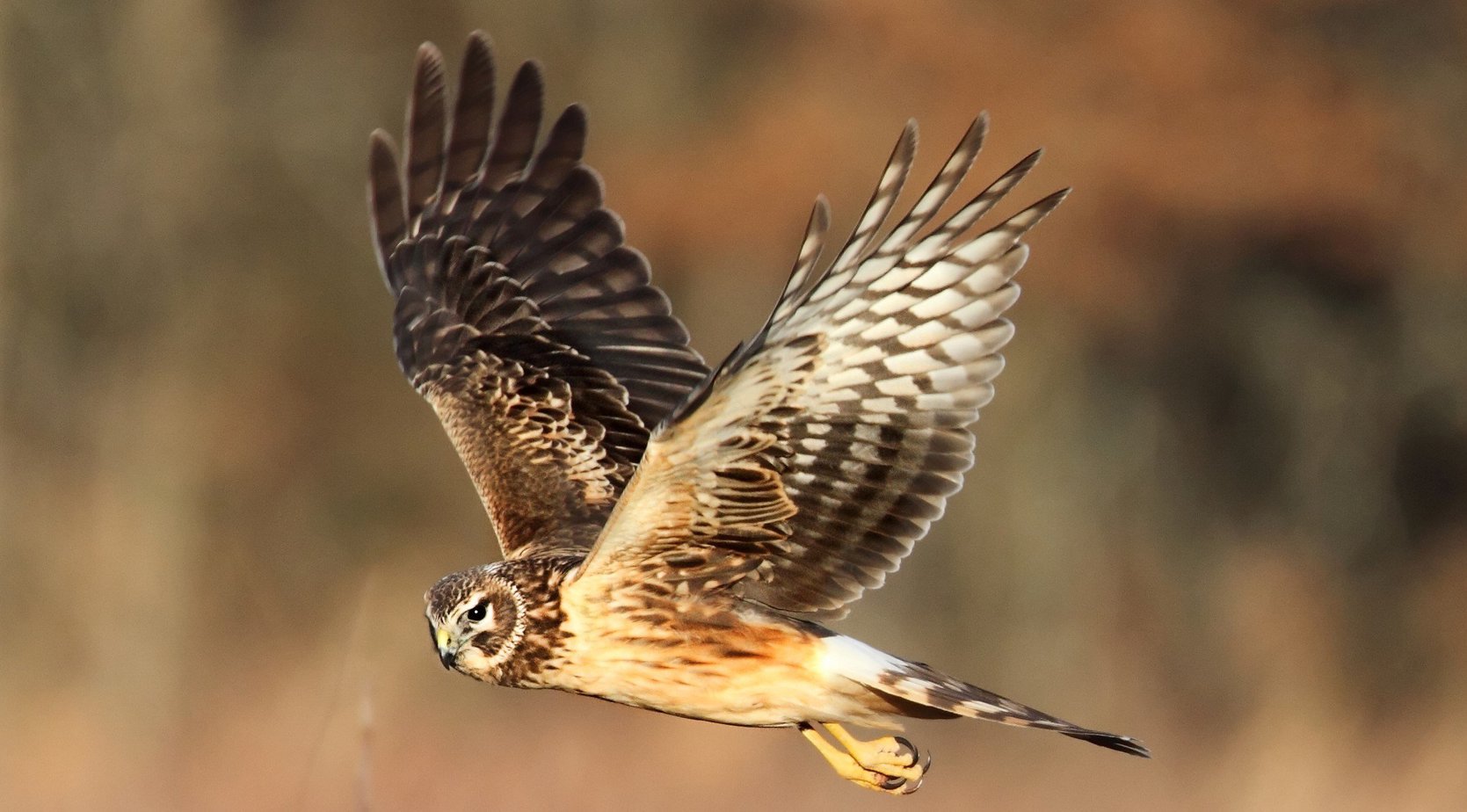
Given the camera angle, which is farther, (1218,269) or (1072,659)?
(1218,269)

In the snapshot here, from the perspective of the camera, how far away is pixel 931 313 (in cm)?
388

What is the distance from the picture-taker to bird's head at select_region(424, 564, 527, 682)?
4.05m

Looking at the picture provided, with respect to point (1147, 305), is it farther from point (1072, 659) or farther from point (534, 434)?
point (534, 434)

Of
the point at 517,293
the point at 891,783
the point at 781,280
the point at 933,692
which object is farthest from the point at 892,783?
the point at 781,280

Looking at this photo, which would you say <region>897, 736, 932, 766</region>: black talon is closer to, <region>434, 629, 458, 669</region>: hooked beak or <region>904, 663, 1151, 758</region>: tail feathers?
<region>904, 663, 1151, 758</region>: tail feathers

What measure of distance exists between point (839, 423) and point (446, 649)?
38.6 inches

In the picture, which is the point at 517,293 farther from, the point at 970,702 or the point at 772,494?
the point at 970,702

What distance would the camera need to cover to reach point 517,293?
5.25m

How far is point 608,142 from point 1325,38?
14.9 feet

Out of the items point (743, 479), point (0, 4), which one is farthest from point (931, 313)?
point (0, 4)

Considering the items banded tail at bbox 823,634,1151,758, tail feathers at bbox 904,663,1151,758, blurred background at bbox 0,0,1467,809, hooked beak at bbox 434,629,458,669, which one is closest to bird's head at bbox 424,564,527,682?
hooked beak at bbox 434,629,458,669

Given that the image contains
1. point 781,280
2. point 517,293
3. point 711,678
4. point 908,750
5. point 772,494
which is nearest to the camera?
point 772,494

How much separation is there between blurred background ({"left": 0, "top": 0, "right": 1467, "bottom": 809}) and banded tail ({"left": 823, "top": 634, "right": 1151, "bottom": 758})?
236 inches

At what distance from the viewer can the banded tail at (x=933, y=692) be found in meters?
3.83
